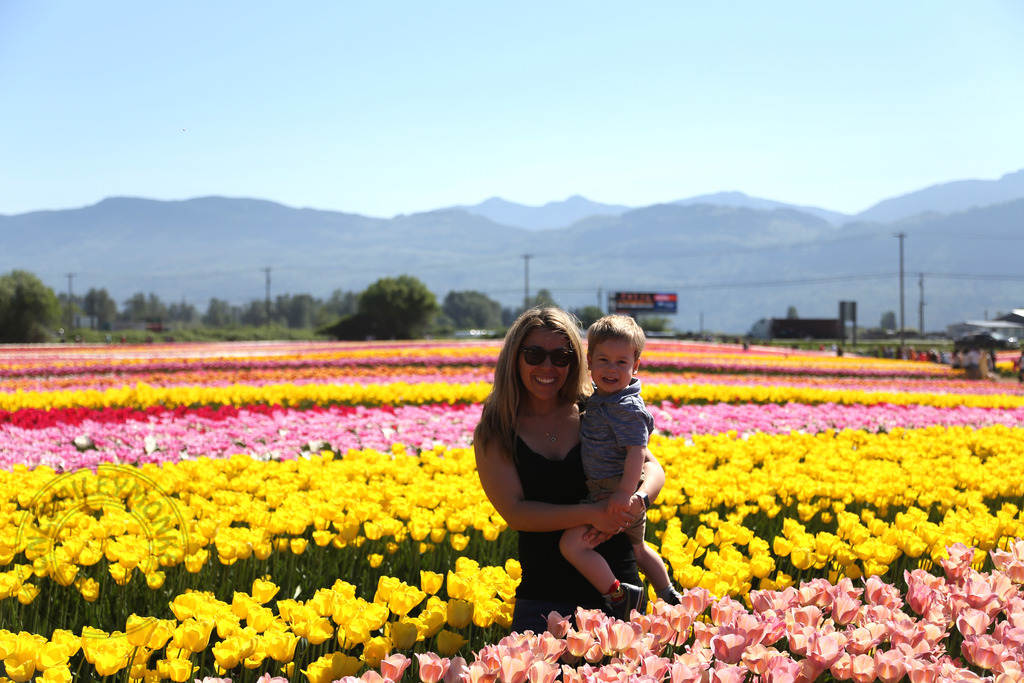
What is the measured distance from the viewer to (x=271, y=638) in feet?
8.79

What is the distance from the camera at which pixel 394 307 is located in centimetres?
6662

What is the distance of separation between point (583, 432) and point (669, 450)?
131 inches

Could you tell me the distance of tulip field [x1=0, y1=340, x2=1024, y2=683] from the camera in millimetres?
2643

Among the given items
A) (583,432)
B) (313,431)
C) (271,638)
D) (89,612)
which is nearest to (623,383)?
(583,432)

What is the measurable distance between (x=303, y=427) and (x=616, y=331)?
580 cm

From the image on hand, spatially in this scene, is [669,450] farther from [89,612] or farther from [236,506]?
[89,612]

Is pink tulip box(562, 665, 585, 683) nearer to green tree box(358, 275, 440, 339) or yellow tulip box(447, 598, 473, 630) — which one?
yellow tulip box(447, 598, 473, 630)

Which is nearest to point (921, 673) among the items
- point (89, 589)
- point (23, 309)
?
point (89, 589)

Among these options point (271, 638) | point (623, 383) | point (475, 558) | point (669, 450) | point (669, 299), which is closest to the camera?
point (271, 638)

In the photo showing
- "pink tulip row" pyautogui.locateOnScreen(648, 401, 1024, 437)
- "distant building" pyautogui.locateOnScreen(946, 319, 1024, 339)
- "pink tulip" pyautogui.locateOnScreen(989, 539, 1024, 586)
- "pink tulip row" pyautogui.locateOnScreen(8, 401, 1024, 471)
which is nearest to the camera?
"pink tulip" pyautogui.locateOnScreen(989, 539, 1024, 586)

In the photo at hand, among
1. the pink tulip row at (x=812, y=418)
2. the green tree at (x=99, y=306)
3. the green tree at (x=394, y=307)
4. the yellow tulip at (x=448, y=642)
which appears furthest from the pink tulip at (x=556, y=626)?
the green tree at (x=99, y=306)

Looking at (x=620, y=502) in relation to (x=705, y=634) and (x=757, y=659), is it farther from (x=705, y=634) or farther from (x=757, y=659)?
(x=757, y=659)

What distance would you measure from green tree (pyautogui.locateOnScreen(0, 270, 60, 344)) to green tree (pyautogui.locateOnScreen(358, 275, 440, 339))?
887 inches

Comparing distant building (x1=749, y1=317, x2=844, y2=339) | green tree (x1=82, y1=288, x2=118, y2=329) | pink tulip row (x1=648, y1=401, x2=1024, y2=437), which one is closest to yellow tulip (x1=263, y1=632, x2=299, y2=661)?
pink tulip row (x1=648, y1=401, x2=1024, y2=437)
